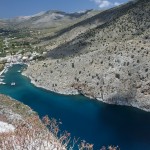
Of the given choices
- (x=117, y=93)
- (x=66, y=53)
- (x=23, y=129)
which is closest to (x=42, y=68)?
(x=66, y=53)

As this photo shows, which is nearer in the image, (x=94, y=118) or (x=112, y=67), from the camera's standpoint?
(x=94, y=118)

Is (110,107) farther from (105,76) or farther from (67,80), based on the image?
(67,80)

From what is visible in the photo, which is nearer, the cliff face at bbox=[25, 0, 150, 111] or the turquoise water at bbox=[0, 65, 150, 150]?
the turquoise water at bbox=[0, 65, 150, 150]

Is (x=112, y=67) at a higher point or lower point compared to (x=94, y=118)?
higher

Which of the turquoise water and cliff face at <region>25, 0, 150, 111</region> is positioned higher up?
cliff face at <region>25, 0, 150, 111</region>
